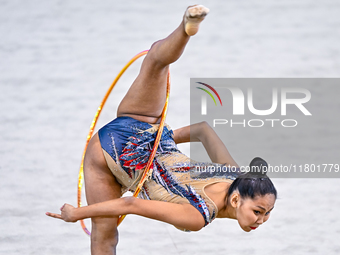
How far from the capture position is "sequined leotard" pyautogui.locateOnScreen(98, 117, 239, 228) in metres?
1.86

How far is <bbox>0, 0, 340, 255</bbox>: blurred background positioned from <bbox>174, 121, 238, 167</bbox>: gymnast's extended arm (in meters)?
0.71

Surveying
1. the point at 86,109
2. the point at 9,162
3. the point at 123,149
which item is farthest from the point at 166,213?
the point at 86,109

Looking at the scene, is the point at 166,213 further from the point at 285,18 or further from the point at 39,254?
the point at 285,18

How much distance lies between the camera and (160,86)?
6.12 ft

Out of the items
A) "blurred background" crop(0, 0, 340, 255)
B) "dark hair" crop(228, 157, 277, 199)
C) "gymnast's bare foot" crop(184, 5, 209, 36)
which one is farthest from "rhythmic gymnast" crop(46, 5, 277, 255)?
"blurred background" crop(0, 0, 340, 255)

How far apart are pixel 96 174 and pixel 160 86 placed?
0.41 metres

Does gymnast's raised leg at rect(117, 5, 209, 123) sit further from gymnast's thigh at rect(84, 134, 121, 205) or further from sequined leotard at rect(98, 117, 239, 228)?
gymnast's thigh at rect(84, 134, 121, 205)

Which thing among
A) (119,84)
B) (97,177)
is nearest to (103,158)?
(97,177)

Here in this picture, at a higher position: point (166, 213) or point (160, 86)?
point (160, 86)

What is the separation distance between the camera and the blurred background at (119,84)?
2.71 metres

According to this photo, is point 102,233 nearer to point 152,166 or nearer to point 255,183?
point 152,166

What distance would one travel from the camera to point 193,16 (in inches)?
59.1

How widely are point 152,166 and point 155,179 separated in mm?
50

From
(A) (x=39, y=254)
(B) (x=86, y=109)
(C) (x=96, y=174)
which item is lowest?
(A) (x=39, y=254)
